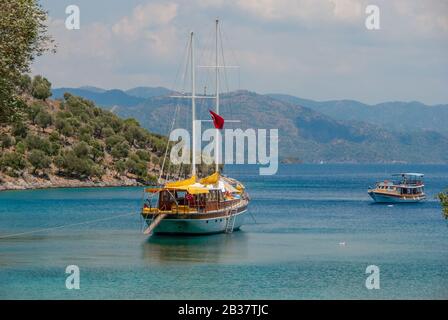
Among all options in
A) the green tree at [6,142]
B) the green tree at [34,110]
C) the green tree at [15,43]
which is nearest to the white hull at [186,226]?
the green tree at [15,43]

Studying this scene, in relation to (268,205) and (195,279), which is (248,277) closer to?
(195,279)

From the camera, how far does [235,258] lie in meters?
54.8

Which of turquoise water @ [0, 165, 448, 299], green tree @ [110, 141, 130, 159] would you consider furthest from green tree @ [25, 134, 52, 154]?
turquoise water @ [0, 165, 448, 299]

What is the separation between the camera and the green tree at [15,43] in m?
38.0

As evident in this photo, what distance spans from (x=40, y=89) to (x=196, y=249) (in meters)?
117

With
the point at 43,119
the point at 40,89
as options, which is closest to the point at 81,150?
the point at 43,119

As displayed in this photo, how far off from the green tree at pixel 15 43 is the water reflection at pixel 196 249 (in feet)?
53.5

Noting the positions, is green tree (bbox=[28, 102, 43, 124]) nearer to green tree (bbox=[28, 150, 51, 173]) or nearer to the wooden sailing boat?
green tree (bbox=[28, 150, 51, 173])

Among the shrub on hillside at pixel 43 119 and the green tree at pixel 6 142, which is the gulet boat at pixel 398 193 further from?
the shrub on hillside at pixel 43 119

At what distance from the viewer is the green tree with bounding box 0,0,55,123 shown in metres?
38.0

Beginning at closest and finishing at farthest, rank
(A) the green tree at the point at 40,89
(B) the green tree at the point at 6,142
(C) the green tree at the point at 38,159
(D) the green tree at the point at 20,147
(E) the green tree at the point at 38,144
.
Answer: (C) the green tree at the point at 38,159, (B) the green tree at the point at 6,142, (D) the green tree at the point at 20,147, (E) the green tree at the point at 38,144, (A) the green tree at the point at 40,89
